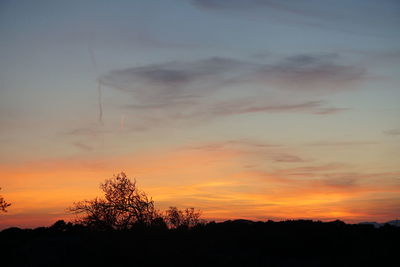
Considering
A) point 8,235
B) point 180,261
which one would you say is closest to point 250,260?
point 180,261

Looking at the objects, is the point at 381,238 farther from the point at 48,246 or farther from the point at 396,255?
the point at 48,246

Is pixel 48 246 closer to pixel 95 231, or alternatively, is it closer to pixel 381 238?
pixel 95 231

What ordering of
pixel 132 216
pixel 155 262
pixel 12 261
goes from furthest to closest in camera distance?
pixel 132 216
pixel 12 261
pixel 155 262

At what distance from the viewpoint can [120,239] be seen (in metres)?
27.3

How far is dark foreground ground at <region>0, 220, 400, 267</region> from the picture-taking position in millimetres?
23000

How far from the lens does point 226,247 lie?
92.6 feet

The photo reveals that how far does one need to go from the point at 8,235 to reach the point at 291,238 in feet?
95.0

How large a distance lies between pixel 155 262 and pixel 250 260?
4836mm

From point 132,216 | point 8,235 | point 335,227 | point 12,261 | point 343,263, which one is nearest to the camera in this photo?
point 343,263

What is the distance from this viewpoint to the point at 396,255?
22328 mm

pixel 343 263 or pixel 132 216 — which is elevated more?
pixel 132 216

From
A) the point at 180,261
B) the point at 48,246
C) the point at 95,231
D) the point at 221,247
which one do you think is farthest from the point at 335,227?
the point at 48,246

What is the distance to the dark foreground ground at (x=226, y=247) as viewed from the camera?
23.0 metres

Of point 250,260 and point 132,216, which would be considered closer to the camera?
point 250,260
